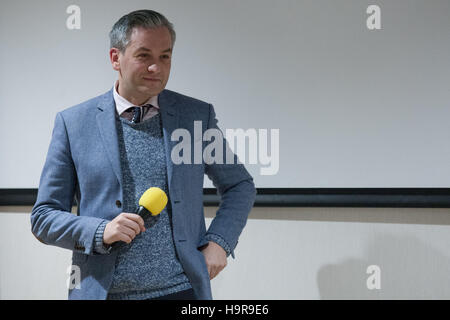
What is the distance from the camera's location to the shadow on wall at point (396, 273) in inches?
70.8

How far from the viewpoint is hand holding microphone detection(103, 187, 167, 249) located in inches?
42.4

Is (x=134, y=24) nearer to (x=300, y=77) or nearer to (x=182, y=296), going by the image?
(x=182, y=296)

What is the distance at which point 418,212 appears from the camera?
1814 mm

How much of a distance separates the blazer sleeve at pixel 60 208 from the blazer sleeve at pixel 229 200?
31 cm

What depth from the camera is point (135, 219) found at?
3.55 ft

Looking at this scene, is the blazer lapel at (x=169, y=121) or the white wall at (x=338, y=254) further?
the white wall at (x=338, y=254)

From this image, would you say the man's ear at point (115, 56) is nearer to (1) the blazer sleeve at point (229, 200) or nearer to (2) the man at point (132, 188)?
(2) the man at point (132, 188)

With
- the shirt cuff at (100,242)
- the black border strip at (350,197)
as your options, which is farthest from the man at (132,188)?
the black border strip at (350,197)

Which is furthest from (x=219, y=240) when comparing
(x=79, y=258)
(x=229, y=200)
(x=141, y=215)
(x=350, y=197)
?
(x=350, y=197)

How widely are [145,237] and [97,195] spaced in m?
0.16

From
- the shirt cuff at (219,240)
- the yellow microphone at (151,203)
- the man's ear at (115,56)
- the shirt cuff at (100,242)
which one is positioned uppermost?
the man's ear at (115,56)

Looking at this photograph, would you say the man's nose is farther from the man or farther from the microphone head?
the microphone head
